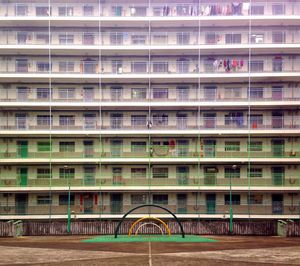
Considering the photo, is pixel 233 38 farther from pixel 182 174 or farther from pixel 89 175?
pixel 89 175

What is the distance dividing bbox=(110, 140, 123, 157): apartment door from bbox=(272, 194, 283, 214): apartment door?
1610 cm

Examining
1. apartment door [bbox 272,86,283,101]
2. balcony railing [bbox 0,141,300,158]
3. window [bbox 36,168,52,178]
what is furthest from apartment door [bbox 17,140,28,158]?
apartment door [bbox 272,86,283,101]

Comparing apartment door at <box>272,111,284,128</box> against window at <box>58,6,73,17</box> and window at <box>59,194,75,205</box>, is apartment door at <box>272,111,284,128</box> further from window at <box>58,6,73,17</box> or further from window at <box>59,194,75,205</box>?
window at <box>58,6,73,17</box>

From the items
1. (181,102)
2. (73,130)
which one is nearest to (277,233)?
(181,102)

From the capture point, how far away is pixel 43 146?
45.1 m

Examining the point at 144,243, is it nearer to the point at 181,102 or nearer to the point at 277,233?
the point at 277,233

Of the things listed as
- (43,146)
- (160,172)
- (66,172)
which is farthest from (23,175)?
(160,172)

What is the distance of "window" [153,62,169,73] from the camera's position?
147ft

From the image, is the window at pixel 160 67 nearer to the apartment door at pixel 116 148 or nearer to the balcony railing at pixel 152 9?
the balcony railing at pixel 152 9

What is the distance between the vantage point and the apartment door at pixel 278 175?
143 feet

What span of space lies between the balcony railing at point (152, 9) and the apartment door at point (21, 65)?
4704 mm

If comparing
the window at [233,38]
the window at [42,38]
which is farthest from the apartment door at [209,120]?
the window at [42,38]

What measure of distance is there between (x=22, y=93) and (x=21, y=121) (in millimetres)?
2884

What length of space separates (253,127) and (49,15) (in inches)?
908
